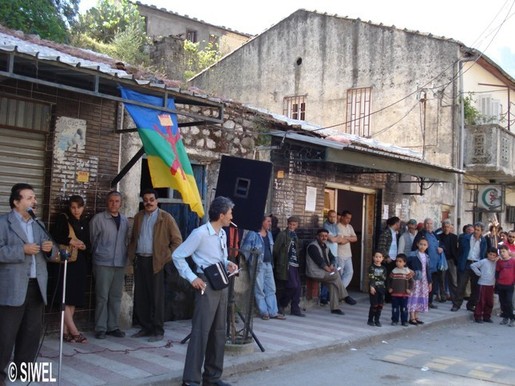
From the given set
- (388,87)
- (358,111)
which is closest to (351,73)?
(358,111)

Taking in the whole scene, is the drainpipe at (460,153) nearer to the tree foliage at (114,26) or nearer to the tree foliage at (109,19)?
the tree foliage at (114,26)

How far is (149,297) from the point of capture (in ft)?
25.9

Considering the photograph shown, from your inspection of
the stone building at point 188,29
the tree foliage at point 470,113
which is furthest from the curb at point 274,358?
the stone building at point 188,29

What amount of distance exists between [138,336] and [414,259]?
5286 mm

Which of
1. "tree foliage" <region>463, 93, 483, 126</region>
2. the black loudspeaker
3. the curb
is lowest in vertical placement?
the curb

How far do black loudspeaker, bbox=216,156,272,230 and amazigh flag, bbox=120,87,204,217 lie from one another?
69cm

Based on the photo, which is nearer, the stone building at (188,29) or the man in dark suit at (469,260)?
the man in dark suit at (469,260)

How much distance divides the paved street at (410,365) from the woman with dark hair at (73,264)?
2.15 metres

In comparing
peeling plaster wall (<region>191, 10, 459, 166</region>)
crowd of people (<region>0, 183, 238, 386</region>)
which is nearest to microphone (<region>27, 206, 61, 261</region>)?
crowd of people (<region>0, 183, 238, 386</region>)

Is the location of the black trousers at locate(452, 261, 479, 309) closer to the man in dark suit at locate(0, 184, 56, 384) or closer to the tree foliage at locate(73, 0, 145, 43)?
the man in dark suit at locate(0, 184, 56, 384)

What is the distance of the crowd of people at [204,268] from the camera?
5.48 meters

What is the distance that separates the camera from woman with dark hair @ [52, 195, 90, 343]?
726 cm

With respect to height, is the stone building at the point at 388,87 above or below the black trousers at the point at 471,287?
above

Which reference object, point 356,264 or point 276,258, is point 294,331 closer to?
point 276,258
